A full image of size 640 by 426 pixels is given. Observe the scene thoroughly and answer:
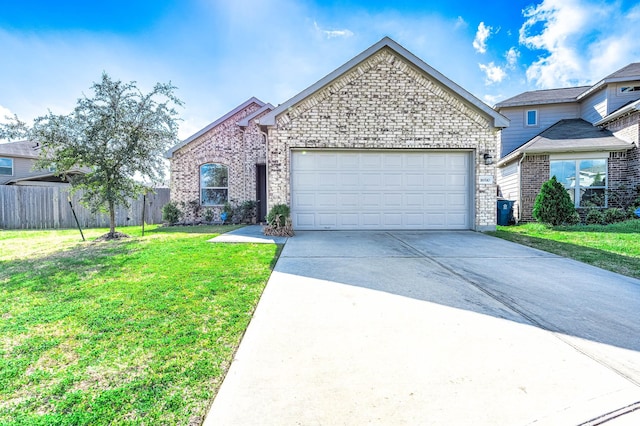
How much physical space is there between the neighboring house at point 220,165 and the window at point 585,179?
494 inches

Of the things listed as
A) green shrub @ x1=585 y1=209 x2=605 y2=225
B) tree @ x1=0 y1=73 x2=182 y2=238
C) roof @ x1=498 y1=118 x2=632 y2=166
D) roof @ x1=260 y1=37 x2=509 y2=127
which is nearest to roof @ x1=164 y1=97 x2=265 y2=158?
tree @ x1=0 y1=73 x2=182 y2=238

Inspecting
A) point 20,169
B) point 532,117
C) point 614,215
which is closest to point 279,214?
point 614,215

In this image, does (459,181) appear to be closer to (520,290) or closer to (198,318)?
(520,290)

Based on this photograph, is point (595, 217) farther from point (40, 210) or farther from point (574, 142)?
point (40, 210)

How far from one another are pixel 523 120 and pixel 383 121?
10868mm

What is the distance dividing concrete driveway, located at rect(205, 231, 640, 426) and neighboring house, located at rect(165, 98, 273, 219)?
9.36 meters

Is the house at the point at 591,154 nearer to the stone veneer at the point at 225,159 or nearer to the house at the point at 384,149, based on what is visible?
the house at the point at 384,149

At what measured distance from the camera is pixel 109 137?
296 inches

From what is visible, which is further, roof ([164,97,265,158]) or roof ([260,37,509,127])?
roof ([164,97,265,158])

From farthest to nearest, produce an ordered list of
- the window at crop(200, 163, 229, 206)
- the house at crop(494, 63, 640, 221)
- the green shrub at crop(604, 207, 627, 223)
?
1. the window at crop(200, 163, 229, 206)
2. the house at crop(494, 63, 640, 221)
3. the green shrub at crop(604, 207, 627, 223)

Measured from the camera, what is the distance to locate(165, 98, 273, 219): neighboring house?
12.5 meters

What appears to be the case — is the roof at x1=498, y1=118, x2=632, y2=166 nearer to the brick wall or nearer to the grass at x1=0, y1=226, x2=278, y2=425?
the brick wall

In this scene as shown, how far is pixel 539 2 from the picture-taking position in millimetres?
11641

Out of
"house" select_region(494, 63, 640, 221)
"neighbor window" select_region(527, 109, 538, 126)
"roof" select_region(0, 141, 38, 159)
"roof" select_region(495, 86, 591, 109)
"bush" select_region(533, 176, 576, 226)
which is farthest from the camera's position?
"roof" select_region(0, 141, 38, 159)
